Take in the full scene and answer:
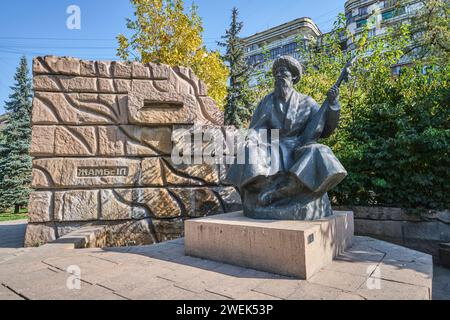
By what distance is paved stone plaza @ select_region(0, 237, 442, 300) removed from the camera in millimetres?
1911

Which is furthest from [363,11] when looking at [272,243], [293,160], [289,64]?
[272,243]

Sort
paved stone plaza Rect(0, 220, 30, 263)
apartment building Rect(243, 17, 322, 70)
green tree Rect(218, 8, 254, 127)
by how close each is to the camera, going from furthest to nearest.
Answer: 1. apartment building Rect(243, 17, 322, 70)
2. green tree Rect(218, 8, 254, 127)
3. paved stone plaza Rect(0, 220, 30, 263)

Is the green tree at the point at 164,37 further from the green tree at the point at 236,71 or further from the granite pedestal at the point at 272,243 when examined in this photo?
the granite pedestal at the point at 272,243

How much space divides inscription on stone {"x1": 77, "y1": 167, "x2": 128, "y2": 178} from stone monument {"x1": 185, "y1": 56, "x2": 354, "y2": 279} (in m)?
2.40

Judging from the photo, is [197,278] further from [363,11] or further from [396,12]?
[363,11]

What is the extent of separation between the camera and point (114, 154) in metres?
4.79

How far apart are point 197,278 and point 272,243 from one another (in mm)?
724

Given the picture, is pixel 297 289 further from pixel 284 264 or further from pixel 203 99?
pixel 203 99

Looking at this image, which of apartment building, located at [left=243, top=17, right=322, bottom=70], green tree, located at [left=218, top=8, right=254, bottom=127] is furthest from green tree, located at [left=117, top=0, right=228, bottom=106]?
apartment building, located at [left=243, top=17, right=322, bottom=70]

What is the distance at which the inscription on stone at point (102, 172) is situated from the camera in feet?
15.3

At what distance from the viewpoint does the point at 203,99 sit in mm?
5387

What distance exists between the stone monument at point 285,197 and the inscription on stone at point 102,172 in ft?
7.89

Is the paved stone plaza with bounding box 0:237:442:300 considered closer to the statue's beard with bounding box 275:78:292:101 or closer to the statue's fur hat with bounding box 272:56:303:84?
the statue's beard with bounding box 275:78:292:101

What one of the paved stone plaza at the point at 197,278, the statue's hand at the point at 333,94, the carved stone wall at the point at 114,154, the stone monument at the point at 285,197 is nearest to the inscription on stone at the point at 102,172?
the carved stone wall at the point at 114,154
